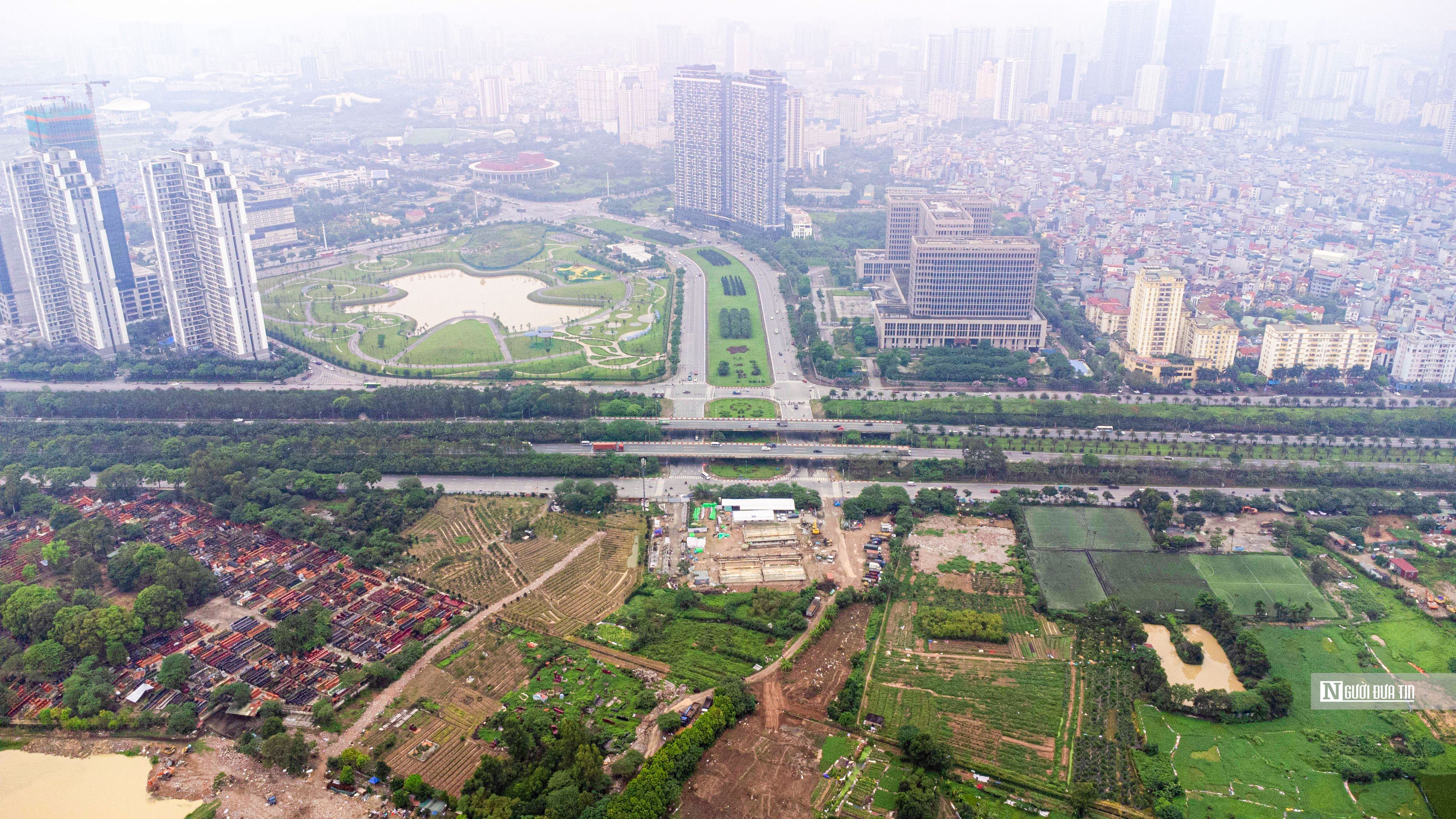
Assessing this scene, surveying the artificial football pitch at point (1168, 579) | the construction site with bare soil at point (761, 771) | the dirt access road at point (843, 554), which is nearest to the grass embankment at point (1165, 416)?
the dirt access road at point (843, 554)

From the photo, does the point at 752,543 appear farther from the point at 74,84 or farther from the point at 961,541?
the point at 74,84

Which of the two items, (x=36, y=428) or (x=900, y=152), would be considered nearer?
(x=36, y=428)

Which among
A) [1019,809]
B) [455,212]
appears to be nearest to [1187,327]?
[1019,809]

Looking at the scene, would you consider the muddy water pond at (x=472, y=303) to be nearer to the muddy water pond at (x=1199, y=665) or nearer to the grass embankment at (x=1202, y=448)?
the grass embankment at (x=1202, y=448)

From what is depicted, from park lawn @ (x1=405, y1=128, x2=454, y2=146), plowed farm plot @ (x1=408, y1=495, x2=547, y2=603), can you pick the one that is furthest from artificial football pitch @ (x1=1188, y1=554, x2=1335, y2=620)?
park lawn @ (x1=405, y1=128, x2=454, y2=146)

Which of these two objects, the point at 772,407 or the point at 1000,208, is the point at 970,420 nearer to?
the point at 772,407

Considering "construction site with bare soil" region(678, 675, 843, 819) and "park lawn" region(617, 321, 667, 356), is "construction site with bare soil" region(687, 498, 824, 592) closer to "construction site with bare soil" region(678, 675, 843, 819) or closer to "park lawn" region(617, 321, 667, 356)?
"construction site with bare soil" region(678, 675, 843, 819)
